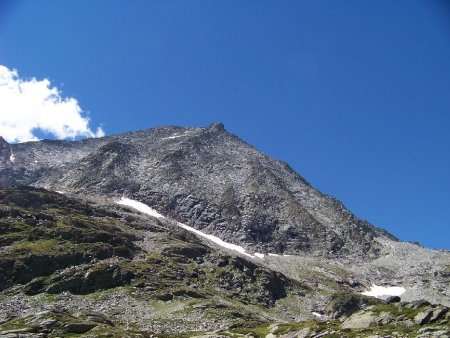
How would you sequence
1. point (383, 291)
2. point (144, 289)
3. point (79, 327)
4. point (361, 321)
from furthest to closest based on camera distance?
point (383, 291) → point (144, 289) → point (79, 327) → point (361, 321)

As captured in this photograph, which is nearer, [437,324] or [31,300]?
[437,324]

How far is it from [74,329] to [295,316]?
238ft

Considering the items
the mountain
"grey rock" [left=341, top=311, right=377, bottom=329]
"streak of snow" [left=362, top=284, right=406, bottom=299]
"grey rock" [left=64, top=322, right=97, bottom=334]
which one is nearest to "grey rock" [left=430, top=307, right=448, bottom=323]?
the mountain

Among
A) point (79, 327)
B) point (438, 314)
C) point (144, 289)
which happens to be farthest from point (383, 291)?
point (79, 327)

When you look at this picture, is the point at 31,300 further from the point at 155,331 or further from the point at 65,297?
the point at 155,331

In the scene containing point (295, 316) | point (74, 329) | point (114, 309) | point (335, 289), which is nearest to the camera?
point (74, 329)

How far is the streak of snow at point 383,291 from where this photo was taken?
165000mm

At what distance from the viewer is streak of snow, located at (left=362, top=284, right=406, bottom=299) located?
541 ft

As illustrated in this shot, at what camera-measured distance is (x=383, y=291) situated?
169500mm

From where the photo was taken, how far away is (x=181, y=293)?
103062mm

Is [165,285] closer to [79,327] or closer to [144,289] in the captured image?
[144,289]

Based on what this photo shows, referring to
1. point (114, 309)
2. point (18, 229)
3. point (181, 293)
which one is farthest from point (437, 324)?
point (18, 229)

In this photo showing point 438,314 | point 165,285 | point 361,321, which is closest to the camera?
point 438,314

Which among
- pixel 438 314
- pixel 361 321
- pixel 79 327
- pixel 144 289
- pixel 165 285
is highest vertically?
pixel 165 285
